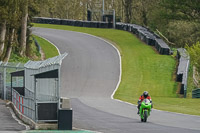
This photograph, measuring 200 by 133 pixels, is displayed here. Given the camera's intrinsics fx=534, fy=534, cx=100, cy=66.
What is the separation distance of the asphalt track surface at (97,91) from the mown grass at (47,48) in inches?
30.7

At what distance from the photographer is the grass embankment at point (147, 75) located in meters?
31.7

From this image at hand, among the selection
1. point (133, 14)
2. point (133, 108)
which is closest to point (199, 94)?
point (133, 108)

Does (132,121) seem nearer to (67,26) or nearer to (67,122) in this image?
(67,122)

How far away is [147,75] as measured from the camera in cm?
4194

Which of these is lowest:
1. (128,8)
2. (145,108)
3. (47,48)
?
(145,108)

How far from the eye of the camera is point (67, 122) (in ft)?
56.7

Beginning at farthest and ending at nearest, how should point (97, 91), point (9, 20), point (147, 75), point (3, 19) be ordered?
point (147, 75), point (9, 20), point (3, 19), point (97, 91)

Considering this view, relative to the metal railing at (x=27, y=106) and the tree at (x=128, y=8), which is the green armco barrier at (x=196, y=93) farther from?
the tree at (x=128, y=8)

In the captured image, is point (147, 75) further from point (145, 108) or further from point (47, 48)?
point (145, 108)

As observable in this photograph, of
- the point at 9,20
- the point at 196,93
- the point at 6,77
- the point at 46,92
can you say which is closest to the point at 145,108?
the point at 46,92

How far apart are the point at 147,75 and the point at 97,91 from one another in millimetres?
7194

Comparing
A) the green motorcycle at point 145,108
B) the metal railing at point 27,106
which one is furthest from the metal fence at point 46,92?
the green motorcycle at point 145,108

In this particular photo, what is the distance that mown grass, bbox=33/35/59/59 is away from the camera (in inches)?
1944

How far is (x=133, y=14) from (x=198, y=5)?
36961 mm
